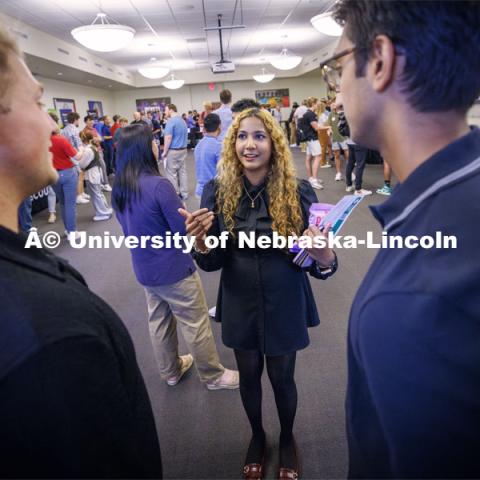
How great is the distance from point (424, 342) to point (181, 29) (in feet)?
31.2

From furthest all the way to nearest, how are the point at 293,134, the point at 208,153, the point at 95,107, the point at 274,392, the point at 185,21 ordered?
1. the point at 95,107
2. the point at 293,134
3. the point at 185,21
4. the point at 208,153
5. the point at 274,392

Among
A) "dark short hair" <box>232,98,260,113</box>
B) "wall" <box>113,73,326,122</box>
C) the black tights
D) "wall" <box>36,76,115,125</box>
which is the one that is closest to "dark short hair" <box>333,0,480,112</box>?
the black tights

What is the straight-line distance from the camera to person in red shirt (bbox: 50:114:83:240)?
461cm

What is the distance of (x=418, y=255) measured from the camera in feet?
1.87

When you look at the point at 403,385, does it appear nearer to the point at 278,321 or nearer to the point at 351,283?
the point at 278,321

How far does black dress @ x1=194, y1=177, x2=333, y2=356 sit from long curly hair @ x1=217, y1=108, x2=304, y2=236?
0.11ft

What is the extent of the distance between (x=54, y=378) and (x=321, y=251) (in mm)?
988

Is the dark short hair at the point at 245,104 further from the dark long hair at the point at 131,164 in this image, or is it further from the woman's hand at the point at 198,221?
the woman's hand at the point at 198,221

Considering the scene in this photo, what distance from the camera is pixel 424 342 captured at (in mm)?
527

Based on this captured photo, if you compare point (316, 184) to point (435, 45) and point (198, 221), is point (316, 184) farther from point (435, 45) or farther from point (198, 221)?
point (435, 45)

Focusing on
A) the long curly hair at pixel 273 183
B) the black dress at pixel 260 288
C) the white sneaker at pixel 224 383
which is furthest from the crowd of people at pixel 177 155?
the white sneaker at pixel 224 383

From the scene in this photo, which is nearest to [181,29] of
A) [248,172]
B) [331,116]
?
[331,116]

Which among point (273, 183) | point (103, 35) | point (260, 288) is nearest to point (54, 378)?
point (260, 288)

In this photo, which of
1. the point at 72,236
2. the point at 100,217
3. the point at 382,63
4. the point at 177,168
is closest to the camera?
the point at 382,63
